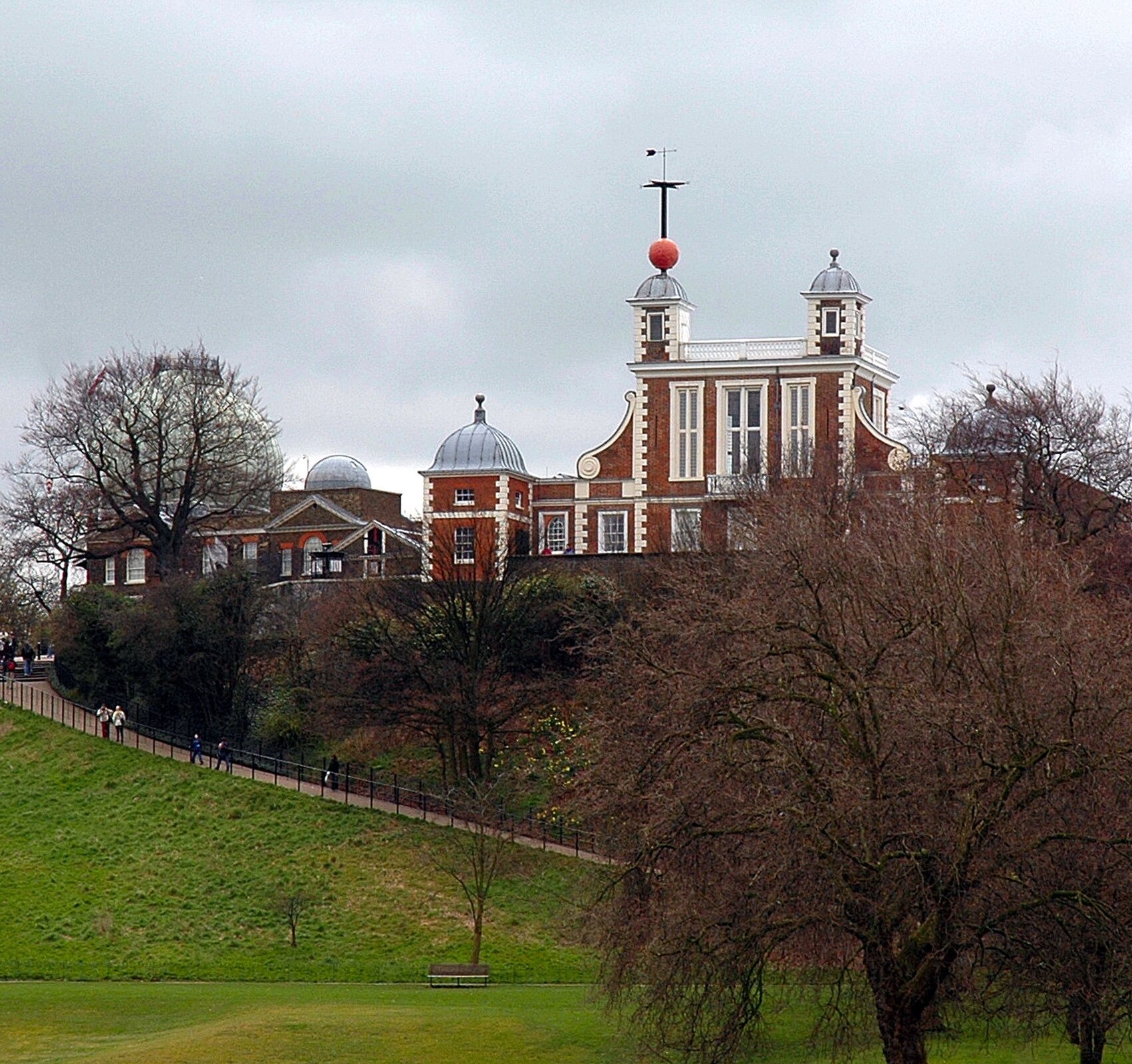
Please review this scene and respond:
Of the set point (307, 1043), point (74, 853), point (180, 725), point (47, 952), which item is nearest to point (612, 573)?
point (180, 725)

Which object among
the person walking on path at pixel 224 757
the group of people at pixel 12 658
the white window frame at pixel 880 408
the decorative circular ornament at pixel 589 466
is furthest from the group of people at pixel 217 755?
the white window frame at pixel 880 408

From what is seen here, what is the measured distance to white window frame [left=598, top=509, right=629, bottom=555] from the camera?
74562 mm

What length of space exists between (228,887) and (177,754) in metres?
10.8

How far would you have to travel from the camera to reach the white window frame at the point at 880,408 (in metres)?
75.6

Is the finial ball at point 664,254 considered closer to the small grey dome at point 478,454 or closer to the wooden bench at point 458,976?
the small grey dome at point 478,454

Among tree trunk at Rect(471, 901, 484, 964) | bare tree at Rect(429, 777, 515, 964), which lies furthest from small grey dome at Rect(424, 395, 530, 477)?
tree trunk at Rect(471, 901, 484, 964)

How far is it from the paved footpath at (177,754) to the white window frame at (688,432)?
20.3 meters

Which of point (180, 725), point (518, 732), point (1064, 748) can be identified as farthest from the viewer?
point (180, 725)

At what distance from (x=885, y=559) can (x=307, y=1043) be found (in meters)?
12.6

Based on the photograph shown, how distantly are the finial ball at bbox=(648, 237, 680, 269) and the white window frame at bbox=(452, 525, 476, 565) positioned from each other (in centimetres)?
1218

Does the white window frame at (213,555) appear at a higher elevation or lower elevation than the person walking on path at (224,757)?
higher

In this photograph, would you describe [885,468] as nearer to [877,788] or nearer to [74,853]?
[74,853]

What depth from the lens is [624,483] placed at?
245 feet

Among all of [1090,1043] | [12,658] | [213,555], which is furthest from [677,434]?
[1090,1043]
